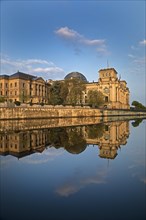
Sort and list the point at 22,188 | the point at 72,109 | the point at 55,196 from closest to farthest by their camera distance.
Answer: the point at 55,196 < the point at 22,188 < the point at 72,109

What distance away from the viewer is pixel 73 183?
6.80 m

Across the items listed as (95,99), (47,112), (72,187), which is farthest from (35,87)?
(72,187)

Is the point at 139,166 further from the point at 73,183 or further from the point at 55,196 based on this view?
the point at 55,196

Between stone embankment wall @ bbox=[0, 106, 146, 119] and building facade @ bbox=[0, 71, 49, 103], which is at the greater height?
building facade @ bbox=[0, 71, 49, 103]

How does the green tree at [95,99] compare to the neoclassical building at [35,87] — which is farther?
the neoclassical building at [35,87]

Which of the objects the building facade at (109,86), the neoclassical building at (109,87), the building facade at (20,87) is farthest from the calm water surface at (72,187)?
the building facade at (109,86)

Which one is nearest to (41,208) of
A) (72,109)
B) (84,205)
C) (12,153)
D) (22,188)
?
(84,205)

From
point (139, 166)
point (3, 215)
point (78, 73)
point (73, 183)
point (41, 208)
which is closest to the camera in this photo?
point (3, 215)

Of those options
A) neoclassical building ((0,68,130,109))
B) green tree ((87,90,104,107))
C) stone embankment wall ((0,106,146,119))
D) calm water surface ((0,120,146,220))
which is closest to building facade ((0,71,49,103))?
neoclassical building ((0,68,130,109))

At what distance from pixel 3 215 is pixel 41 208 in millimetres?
824

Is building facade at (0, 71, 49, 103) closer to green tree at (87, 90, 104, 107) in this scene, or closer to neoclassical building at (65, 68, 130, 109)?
neoclassical building at (65, 68, 130, 109)

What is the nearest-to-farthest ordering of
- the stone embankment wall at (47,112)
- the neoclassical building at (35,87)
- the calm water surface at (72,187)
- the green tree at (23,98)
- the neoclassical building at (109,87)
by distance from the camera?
the calm water surface at (72,187) < the stone embankment wall at (47,112) < the green tree at (23,98) < the neoclassical building at (35,87) < the neoclassical building at (109,87)

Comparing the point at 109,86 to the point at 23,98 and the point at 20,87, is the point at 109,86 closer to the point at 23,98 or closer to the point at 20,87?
the point at 20,87

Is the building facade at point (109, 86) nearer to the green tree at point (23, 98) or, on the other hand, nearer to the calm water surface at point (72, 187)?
the green tree at point (23, 98)
